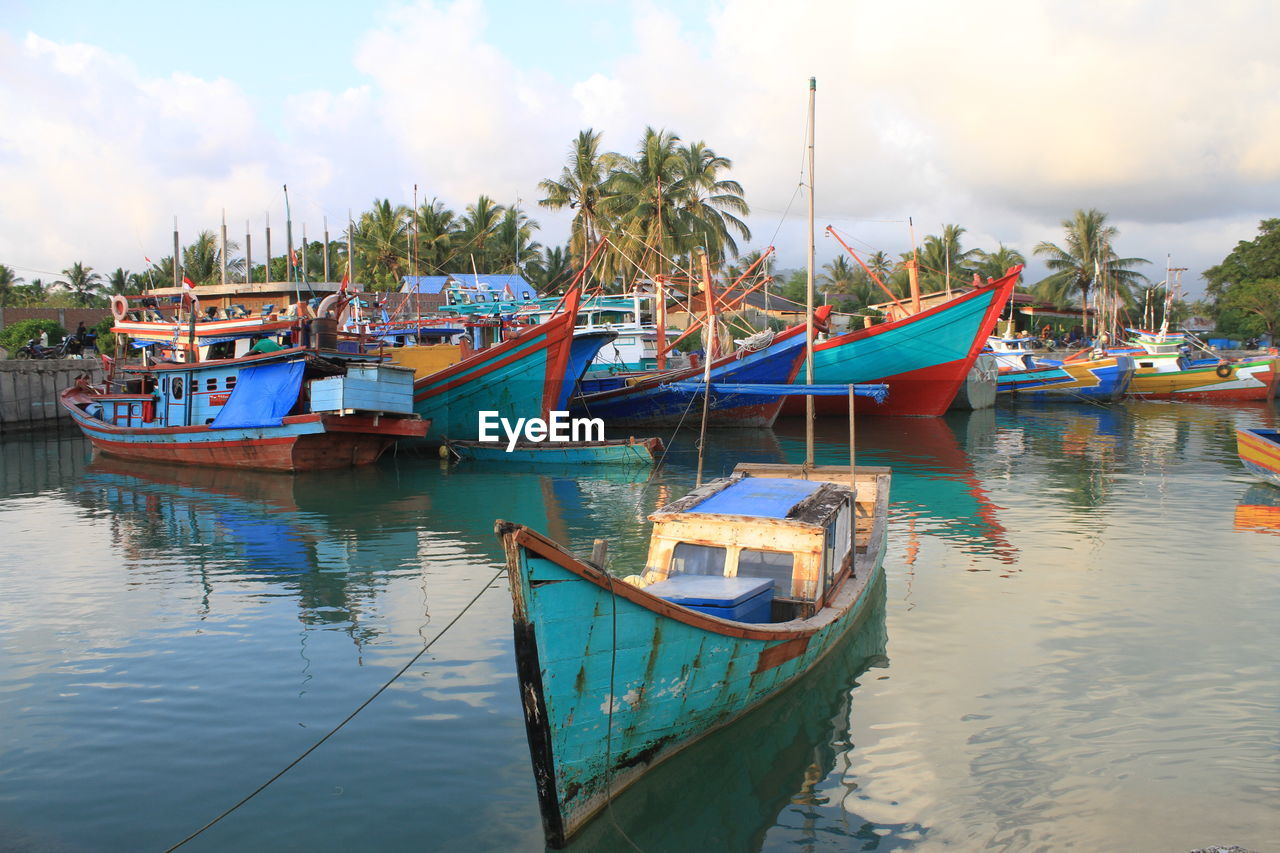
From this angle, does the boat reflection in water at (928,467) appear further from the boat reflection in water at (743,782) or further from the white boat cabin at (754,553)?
the boat reflection in water at (743,782)

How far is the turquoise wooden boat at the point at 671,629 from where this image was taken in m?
5.23

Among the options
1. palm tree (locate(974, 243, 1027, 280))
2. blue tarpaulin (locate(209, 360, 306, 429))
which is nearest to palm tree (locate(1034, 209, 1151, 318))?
palm tree (locate(974, 243, 1027, 280))

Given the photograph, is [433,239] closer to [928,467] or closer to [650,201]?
[650,201]

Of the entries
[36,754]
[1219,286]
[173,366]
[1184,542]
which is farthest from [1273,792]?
[1219,286]

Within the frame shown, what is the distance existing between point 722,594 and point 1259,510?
1360 centimetres

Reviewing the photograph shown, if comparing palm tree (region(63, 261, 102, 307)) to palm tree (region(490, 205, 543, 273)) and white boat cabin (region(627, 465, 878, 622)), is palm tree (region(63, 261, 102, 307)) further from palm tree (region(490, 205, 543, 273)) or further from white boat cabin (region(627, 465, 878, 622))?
white boat cabin (region(627, 465, 878, 622))

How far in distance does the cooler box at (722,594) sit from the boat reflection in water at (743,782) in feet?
2.60

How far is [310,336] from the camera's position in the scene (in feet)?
70.4

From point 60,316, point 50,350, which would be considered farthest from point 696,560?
point 60,316

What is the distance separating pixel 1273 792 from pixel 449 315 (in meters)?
27.6

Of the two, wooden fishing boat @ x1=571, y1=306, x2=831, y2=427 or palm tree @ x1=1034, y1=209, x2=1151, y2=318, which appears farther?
palm tree @ x1=1034, y1=209, x2=1151, y2=318

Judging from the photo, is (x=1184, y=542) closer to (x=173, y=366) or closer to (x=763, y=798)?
(x=763, y=798)

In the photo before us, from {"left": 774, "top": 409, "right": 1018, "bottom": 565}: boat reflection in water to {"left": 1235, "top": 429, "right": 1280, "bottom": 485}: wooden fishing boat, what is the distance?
207 inches

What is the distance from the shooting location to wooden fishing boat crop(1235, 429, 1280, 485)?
17.7 metres
